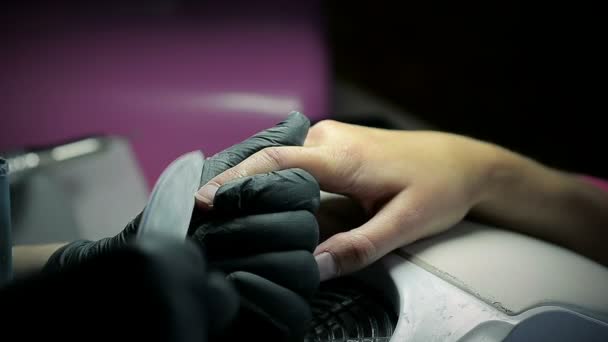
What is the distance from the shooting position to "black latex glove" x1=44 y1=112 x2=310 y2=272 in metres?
0.51

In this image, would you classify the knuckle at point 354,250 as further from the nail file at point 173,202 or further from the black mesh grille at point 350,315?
the nail file at point 173,202

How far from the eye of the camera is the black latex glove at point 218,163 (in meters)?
0.51

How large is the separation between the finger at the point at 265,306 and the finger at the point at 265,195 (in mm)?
61

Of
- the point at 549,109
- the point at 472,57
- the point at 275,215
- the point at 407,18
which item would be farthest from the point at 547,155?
the point at 275,215

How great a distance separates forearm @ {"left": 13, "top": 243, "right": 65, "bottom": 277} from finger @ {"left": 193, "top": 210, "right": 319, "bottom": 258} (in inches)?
8.5

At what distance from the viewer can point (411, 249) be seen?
64 cm

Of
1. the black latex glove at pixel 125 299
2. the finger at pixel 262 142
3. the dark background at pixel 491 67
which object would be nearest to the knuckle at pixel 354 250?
the finger at pixel 262 142

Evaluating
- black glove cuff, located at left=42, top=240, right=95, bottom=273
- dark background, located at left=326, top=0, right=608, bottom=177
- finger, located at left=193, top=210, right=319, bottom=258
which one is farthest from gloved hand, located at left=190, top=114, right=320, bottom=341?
dark background, located at left=326, top=0, right=608, bottom=177

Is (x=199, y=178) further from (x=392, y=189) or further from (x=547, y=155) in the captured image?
(x=547, y=155)

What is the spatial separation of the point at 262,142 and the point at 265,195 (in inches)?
4.3

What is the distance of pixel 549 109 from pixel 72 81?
1.34 metres

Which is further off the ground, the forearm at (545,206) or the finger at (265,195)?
the finger at (265,195)

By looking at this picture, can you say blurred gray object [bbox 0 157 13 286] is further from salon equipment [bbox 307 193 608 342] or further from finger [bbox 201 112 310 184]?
salon equipment [bbox 307 193 608 342]

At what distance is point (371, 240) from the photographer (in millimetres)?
598
